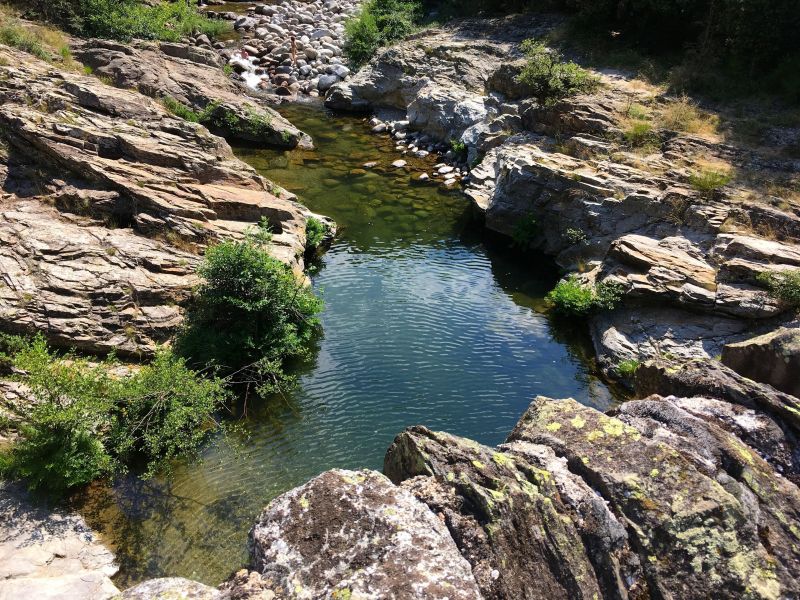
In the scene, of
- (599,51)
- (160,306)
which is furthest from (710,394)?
(599,51)

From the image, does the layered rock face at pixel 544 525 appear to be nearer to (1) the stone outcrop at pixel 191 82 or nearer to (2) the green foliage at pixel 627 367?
(2) the green foliage at pixel 627 367

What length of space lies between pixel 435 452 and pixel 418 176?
76.9ft

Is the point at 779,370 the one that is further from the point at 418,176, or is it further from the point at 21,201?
the point at 418,176

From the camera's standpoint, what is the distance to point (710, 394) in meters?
9.35

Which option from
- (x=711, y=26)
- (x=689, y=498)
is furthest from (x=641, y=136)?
(x=689, y=498)

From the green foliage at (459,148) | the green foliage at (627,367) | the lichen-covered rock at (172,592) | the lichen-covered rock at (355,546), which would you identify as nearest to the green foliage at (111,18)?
the green foliage at (459,148)

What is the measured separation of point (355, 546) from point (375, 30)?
3839cm

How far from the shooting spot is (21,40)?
2270cm

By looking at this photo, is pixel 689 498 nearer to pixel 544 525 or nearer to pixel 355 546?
pixel 544 525

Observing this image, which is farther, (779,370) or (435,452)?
(779,370)

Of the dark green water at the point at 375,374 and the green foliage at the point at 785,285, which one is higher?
the green foliage at the point at 785,285

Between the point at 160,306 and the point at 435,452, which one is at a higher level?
the point at 435,452

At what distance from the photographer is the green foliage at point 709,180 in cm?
2033

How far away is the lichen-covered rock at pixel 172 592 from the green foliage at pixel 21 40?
2328cm
